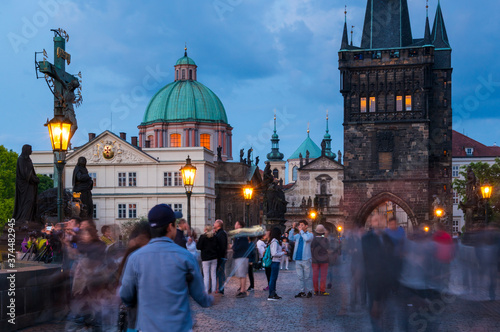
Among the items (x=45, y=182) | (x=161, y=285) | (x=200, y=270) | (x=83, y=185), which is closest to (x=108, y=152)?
(x=45, y=182)

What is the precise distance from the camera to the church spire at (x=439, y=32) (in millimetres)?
58219

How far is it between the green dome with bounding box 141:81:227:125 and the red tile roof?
29.2 metres

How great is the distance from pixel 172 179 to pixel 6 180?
1445 centimetres

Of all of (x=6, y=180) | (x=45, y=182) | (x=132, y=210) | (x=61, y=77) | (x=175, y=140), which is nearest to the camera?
(x=61, y=77)

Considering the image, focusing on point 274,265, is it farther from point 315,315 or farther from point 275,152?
point 275,152

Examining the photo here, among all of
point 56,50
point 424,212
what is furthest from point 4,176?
point 424,212

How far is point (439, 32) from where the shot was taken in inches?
2341

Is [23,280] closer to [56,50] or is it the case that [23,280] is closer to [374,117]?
[56,50]

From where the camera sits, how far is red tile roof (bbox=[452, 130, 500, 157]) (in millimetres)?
81250

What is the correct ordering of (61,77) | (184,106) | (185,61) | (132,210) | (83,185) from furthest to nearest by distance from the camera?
1. (185,61)
2. (184,106)
3. (132,210)
4. (61,77)
5. (83,185)

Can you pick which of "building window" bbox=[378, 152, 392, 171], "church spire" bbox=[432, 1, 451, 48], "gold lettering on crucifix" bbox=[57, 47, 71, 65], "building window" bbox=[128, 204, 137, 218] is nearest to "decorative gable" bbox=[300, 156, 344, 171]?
"church spire" bbox=[432, 1, 451, 48]

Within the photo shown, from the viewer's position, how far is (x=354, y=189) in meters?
53.2

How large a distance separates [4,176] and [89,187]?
1550 inches

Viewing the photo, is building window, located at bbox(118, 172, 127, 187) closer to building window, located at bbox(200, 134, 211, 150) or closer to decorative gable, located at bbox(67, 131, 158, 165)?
decorative gable, located at bbox(67, 131, 158, 165)
